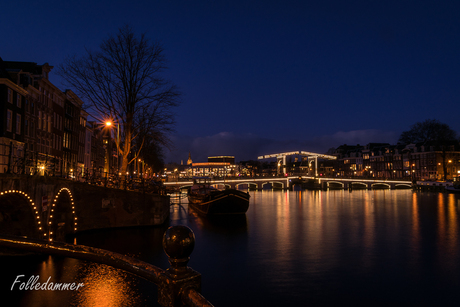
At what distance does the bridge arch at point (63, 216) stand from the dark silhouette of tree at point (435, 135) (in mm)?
84314

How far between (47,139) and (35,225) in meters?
26.4

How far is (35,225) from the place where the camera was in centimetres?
1292

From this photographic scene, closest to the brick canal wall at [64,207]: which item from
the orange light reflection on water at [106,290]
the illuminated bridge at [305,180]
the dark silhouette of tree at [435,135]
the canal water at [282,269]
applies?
the canal water at [282,269]

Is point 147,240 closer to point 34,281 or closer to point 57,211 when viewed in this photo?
point 57,211

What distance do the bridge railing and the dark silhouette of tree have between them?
301 feet

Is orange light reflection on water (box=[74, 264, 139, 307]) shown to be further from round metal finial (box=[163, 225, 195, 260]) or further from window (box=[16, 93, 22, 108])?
window (box=[16, 93, 22, 108])

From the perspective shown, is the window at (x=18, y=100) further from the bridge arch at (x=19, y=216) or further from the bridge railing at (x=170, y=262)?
the bridge railing at (x=170, y=262)

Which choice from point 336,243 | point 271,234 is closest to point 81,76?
point 271,234

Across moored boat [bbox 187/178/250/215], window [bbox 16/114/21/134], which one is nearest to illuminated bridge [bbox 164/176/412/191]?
moored boat [bbox 187/178/250/215]

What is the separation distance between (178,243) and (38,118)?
3671 centimetres

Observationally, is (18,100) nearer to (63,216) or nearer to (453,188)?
(63,216)

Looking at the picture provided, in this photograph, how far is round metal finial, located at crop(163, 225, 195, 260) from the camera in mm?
2367

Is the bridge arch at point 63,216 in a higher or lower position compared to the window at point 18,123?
lower

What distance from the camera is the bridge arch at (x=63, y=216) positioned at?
14711 millimetres
